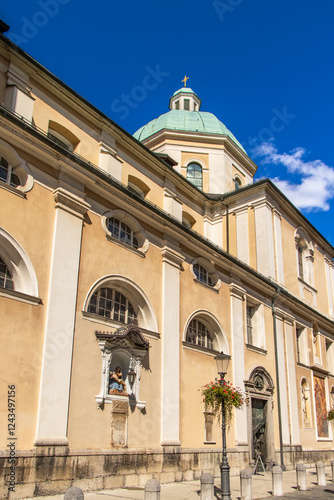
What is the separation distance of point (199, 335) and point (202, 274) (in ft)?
7.50

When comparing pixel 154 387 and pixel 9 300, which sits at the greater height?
pixel 9 300

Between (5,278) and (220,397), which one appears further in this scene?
(220,397)

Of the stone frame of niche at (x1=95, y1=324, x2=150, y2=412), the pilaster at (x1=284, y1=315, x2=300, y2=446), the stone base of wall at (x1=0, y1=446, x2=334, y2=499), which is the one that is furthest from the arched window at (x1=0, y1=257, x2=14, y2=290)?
the pilaster at (x1=284, y1=315, x2=300, y2=446)

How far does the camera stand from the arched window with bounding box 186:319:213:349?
16.9 metres

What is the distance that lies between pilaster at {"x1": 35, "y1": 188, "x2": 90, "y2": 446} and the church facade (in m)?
0.04

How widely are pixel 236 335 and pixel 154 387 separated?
5.60 meters

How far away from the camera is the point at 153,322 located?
14766 mm

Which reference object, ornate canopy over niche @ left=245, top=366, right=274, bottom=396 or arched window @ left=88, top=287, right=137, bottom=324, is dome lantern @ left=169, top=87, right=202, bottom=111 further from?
arched window @ left=88, top=287, right=137, bottom=324

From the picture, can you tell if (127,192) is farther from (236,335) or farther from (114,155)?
(236,335)

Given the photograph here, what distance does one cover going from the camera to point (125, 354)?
1337 centimetres

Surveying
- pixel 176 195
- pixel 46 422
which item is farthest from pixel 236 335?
pixel 46 422

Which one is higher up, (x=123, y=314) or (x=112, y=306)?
(x=112, y=306)

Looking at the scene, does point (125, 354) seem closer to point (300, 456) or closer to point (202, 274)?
point (202, 274)

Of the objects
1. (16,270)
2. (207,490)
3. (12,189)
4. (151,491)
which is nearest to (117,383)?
(207,490)
